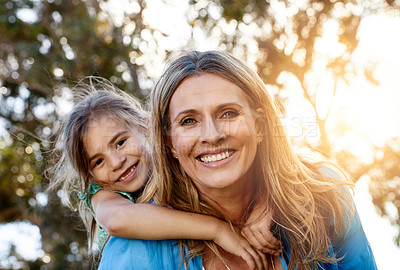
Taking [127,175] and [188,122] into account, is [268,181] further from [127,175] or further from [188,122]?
[127,175]

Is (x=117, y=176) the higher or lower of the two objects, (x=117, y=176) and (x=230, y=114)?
the lower

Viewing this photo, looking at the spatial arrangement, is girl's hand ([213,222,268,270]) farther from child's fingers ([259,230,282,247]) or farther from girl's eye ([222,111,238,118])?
girl's eye ([222,111,238,118])

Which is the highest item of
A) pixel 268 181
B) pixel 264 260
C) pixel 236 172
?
pixel 236 172

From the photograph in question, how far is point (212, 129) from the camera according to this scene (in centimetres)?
261

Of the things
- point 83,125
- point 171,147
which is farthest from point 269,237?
point 83,125

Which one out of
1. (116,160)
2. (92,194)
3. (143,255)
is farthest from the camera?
(92,194)

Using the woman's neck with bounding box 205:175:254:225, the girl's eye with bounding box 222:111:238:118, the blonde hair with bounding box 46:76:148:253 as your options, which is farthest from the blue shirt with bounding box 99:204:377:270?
the blonde hair with bounding box 46:76:148:253

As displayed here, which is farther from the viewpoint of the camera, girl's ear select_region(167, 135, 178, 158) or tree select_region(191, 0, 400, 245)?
tree select_region(191, 0, 400, 245)

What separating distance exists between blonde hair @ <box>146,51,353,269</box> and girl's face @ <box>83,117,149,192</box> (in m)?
0.74

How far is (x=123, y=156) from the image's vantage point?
3729mm

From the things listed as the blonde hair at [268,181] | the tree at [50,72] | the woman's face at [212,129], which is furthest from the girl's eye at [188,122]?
the tree at [50,72]

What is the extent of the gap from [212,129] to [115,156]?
1.36m

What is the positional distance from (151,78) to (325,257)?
30.0 ft

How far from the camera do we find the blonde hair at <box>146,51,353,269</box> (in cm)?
275
